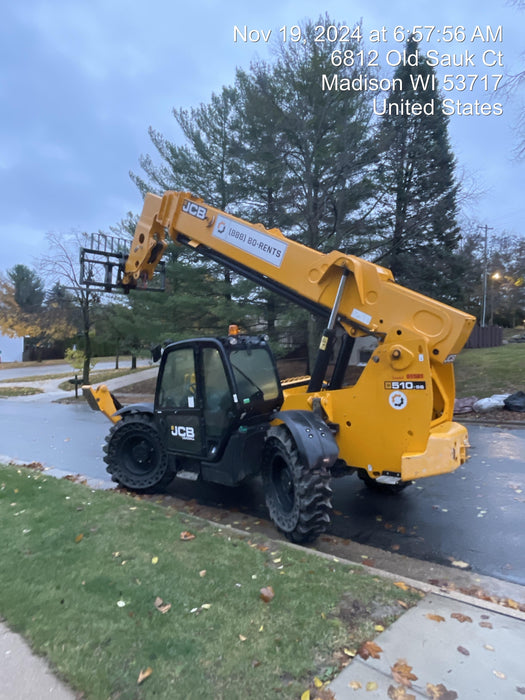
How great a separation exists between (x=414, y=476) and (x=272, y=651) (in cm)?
222

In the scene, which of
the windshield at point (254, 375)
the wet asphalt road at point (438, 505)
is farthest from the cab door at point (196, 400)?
the wet asphalt road at point (438, 505)

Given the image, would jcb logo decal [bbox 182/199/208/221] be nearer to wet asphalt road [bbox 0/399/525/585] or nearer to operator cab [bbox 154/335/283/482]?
operator cab [bbox 154/335/283/482]

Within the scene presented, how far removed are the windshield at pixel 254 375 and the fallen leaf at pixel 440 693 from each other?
342 centimetres

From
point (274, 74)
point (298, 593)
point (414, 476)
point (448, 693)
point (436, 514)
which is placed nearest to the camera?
point (448, 693)

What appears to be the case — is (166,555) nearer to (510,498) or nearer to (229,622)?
(229,622)

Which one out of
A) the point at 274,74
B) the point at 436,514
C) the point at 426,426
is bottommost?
the point at 436,514

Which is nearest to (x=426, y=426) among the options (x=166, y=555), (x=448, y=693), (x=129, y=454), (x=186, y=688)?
(x=448, y=693)

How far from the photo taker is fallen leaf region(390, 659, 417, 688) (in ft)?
8.59

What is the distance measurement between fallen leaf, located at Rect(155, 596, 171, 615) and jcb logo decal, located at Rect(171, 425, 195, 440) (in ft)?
8.38

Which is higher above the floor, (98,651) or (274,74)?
(274,74)

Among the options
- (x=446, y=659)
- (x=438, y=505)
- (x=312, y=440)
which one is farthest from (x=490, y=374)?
(x=446, y=659)

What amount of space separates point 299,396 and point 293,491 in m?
1.18

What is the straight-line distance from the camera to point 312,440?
4777 mm

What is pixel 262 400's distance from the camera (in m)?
5.85
